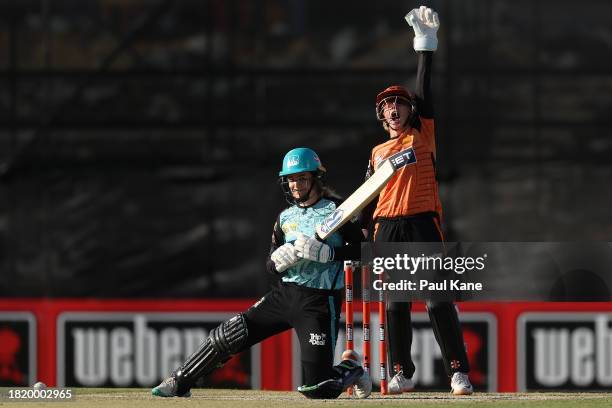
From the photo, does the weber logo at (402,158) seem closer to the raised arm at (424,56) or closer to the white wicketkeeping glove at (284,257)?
the raised arm at (424,56)

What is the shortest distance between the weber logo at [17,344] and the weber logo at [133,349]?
0.20 meters

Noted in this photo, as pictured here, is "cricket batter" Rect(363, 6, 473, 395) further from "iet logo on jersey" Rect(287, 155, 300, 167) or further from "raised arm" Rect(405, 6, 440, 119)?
"iet logo on jersey" Rect(287, 155, 300, 167)

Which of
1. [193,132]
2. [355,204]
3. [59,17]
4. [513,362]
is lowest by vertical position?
[513,362]

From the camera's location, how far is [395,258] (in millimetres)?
9078

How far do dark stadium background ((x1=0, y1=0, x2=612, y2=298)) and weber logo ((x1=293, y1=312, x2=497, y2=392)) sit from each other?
59 centimetres

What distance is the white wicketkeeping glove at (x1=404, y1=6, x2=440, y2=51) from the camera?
9.16 m

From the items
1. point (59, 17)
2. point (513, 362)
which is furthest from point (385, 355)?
point (59, 17)

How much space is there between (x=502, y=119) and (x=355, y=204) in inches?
116

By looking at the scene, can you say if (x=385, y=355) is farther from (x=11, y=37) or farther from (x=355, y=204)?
(x=11, y=37)

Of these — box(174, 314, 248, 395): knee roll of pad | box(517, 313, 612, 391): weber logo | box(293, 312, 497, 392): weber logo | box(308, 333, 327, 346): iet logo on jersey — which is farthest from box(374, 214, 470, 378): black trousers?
box(517, 313, 612, 391): weber logo

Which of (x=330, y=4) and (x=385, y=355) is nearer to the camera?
(x=385, y=355)

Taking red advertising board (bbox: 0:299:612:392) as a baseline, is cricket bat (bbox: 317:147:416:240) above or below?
above

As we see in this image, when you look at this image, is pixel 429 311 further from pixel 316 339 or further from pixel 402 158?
pixel 402 158

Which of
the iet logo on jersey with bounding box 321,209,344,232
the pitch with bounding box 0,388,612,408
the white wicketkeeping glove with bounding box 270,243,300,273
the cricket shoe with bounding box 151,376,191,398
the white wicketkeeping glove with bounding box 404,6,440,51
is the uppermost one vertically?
the white wicketkeeping glove with bounding box 404,6,440,51
